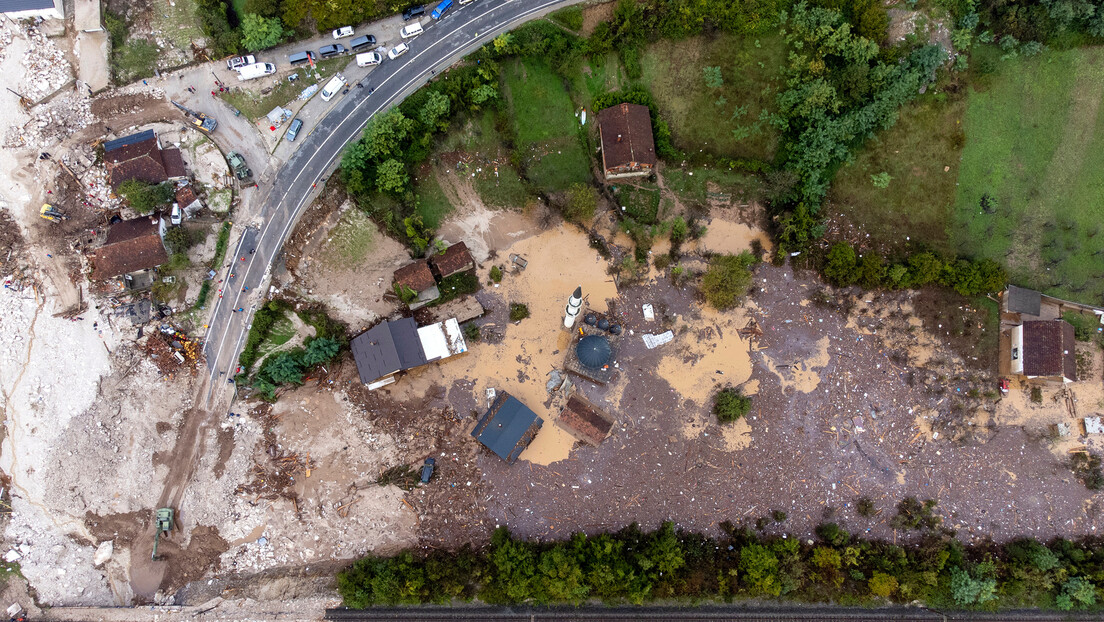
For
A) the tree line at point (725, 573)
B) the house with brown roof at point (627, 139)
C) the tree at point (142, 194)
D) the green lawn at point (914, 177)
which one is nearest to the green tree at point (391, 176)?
the house with brown roof at point (627, 139)

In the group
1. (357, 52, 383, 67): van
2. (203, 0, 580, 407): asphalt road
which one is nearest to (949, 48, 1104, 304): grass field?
(203, 0, 580, 407): asphalt road

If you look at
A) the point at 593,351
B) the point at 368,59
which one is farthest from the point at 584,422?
the point at 368,59

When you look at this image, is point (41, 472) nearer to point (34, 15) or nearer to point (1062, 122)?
point (34, 15)

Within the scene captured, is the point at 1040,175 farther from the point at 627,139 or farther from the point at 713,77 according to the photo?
the point at 627,139

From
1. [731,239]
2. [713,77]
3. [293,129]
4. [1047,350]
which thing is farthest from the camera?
[731,239]

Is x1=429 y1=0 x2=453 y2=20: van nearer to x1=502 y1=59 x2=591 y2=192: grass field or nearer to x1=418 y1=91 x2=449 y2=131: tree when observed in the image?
x1=502 y1=59 x2=591 y2=192: grass field
